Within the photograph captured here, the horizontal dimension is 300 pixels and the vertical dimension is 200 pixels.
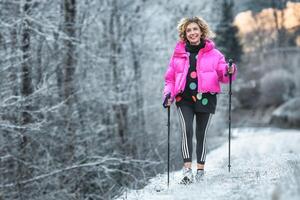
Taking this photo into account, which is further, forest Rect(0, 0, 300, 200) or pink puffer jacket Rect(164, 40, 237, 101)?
forest Rect(0, 0, 300, 200)

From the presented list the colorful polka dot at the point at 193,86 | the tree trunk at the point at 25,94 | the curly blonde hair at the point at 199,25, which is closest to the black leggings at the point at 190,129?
the colorful polka dot at the point at 193,86

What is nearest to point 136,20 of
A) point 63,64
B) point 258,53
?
point 63,64

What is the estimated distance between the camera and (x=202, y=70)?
636 centimetres

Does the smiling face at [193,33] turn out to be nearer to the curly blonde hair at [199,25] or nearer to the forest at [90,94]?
the curly blonde hair at [199,25]

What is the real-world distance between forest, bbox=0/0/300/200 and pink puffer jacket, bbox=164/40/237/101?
0.50 meters

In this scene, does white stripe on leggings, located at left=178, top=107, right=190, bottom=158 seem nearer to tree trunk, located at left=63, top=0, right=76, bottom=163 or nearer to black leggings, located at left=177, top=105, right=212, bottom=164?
black leggings, located at left=177, top=105, right=212, bottom=164

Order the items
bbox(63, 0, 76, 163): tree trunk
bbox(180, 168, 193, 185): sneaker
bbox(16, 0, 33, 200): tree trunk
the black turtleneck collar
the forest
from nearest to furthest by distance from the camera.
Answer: bbox(180, 168, 193, 185): sneaker < the black turtleneck collar < bbox(16, 0, 33, 200): tree trunk < the forest < bbox(63, 0, 76, 163): tree trunk

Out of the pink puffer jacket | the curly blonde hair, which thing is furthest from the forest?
the curly blonde hair

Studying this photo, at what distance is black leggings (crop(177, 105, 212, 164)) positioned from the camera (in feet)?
20.8

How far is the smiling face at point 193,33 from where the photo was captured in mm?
6480

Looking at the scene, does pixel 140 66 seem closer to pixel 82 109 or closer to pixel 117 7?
pixel 117 7

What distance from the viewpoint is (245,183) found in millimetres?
5434

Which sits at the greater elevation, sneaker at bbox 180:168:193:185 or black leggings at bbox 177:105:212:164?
black leggings at bbox 177:105:212:164

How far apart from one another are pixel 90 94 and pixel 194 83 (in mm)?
11121
